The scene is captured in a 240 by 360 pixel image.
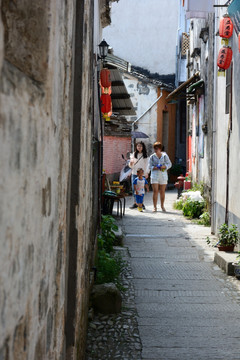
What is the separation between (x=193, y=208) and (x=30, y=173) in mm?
11384

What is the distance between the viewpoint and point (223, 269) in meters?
7.31

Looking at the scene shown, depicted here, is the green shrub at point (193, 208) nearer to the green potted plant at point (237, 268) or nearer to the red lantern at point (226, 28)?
the red lantern at point (226, 28)

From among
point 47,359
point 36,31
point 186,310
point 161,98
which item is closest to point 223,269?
point 186,310

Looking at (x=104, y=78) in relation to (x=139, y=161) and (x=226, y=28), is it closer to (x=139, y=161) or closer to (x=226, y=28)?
(x=226, y=28)

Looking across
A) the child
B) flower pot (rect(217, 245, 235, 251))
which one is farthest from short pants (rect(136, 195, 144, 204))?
flower pot (rect(217, 245, 235, 251))

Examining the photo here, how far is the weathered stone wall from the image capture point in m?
1.15

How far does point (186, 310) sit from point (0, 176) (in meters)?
4.75

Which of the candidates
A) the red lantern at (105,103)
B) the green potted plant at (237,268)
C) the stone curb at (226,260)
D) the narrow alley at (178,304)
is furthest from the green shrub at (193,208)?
the green potted plant at (237,268)

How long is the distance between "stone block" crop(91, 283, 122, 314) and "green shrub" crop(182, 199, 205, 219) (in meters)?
7.47

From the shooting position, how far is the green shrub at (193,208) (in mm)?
12586

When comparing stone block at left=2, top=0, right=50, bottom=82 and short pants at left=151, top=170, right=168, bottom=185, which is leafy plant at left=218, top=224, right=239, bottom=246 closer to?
short pants at left=151, top=170, right=168, bottom=185

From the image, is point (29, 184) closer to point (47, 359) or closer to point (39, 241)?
point (39, 241)

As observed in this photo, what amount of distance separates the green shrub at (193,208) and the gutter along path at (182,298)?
210cm

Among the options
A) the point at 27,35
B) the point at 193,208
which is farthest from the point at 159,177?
the point at 27,35
